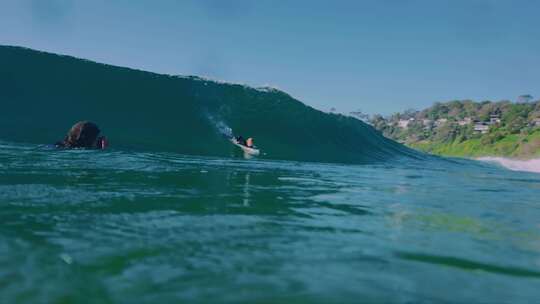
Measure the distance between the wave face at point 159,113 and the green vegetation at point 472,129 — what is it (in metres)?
48.6

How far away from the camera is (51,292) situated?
2.48m

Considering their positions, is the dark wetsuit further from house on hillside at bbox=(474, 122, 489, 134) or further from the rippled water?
house on hillside at bbox=(474, 122, 489, 134)

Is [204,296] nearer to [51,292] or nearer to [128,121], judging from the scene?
[51,292]

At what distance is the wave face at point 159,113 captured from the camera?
22281mm

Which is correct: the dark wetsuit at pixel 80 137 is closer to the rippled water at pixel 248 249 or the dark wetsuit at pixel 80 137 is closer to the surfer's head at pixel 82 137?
the surfer's head at pixel 82 137

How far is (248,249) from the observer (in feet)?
12.1

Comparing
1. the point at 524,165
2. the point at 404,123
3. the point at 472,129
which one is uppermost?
the point at 404,123

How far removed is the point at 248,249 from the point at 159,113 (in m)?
23.7

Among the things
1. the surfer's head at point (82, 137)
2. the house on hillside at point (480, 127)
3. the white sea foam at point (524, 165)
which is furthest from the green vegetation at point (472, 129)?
the surfer's head at point (82, 137)

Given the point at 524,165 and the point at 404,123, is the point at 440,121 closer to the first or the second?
the point at 404,123

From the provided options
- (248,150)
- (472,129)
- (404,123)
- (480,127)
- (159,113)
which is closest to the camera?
(248,150)

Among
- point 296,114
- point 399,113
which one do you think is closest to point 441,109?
point 399,113

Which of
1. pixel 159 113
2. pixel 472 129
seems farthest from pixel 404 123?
pixel 159 113

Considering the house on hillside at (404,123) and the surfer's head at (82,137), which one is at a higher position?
the house on hillside at (404,123)
